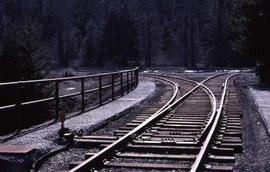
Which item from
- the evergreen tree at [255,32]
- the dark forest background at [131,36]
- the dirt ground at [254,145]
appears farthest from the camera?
the evergreen tree at [255,32]

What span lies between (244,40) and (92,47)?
176ft

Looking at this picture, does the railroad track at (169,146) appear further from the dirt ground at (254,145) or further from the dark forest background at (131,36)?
the dark forest background at (131,36)

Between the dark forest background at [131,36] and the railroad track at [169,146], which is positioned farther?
the dark forest background at [131,36]

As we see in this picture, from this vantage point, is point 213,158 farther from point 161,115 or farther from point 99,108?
point 99,108

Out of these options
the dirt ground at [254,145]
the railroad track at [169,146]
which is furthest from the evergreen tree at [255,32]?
the railroad track at [169,146]

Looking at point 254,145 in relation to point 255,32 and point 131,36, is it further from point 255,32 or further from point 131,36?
point 131,36

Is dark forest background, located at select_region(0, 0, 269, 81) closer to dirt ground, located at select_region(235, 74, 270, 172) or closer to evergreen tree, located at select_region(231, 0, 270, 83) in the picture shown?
evergreen tree, located at select_region(231, 0, 270, 83)

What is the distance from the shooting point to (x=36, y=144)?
927 centimetres

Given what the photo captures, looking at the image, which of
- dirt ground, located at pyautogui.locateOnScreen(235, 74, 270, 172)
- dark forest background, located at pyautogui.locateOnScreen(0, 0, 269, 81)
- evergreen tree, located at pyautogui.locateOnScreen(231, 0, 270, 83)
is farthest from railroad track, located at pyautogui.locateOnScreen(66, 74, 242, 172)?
evergreen tree, located at pyautogui.locateOnScreen(231, 0, 270, 83)

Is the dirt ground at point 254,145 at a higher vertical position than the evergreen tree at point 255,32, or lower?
lower

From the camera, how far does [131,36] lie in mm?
73188

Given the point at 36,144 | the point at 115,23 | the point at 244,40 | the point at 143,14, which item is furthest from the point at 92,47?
the point at 36,144

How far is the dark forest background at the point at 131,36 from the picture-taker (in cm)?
2772

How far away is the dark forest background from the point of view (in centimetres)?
2772
